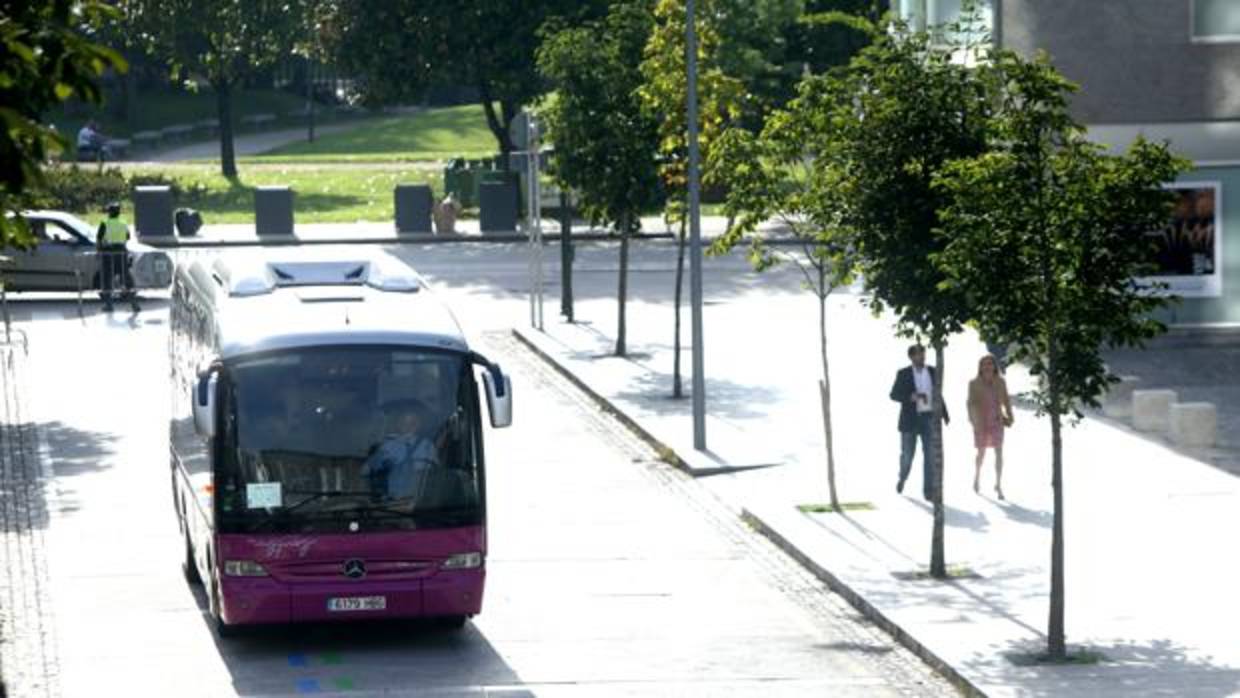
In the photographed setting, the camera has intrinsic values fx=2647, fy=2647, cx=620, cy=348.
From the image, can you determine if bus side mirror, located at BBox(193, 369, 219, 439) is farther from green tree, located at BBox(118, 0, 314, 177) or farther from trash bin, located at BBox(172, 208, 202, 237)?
green tree, located at BBox(118, 0, 314, 177)

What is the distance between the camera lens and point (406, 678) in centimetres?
1817

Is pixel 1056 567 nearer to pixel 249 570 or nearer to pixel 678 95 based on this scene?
pixel 249 570

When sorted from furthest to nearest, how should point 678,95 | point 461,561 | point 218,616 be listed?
point 678,95 → point 218,616 → point 461,561

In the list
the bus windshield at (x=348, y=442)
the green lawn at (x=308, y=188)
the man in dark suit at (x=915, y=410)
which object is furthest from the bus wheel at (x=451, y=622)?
the green lawn at (x=308, y=188)

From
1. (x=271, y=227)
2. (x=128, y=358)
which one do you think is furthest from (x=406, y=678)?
(x=271, y=227)

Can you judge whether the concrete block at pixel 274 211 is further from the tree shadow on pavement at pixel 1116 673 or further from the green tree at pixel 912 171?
the tree shadow on pavement at pixel 1116 673

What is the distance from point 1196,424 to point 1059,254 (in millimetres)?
11136

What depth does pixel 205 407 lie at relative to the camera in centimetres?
1873

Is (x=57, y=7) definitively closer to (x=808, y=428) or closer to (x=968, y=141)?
(x=968, y=141)

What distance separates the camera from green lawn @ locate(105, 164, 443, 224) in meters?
63.0

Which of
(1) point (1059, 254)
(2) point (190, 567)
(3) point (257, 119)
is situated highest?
(1) point (1059, 254)

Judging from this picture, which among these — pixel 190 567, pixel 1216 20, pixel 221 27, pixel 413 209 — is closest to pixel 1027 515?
pixel 190 567

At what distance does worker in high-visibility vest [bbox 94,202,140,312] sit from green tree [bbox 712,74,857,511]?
1772 cm

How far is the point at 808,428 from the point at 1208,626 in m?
11.6
